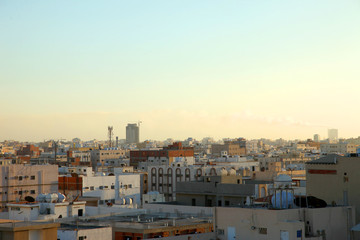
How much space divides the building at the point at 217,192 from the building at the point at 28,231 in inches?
1282

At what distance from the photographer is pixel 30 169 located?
75.8 meters

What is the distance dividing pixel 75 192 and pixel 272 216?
56.6 m

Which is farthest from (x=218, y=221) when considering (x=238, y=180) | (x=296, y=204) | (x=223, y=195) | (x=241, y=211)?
(x=238, y=180)

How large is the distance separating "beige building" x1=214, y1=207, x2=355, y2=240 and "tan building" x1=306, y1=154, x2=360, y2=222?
22.0 feet

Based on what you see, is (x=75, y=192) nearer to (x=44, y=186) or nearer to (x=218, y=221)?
(x=44, y=186)

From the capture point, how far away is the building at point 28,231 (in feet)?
86.6

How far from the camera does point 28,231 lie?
26.7 m

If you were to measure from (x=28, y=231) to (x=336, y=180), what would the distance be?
67.9ft

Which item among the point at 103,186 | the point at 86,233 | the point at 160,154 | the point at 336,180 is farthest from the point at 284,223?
the point at 160,154

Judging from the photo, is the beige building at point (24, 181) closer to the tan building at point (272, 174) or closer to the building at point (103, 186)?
the building at point (103, 186)

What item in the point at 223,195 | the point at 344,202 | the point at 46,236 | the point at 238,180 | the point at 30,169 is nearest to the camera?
the point at 46,236

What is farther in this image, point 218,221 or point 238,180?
point 238,180

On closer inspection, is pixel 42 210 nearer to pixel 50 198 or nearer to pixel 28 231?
pixel 50 198

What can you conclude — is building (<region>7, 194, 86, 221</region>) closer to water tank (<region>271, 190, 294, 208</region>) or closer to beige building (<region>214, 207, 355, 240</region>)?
beige building (<region>214, 207, 355, 240</region>)
